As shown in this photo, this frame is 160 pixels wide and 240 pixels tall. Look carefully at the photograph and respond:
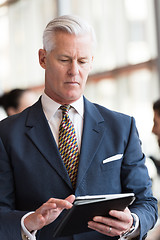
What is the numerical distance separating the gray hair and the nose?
0.40 feet

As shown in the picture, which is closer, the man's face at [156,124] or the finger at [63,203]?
the finger at [63,203]

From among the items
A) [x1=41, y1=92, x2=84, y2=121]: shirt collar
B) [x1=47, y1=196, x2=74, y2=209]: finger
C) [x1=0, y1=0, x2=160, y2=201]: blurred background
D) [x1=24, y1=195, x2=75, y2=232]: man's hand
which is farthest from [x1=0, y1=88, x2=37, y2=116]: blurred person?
[x1=47, y1=196, x2=74, y2=209]: finger

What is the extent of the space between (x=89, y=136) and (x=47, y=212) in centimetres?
40

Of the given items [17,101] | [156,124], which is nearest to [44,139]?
[156,124]

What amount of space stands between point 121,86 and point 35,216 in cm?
361

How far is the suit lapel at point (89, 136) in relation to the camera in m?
1.75

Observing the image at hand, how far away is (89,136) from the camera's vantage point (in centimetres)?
183

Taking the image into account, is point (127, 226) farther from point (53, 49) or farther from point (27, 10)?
point (27, 10)

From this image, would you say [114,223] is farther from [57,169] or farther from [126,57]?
[126,57]

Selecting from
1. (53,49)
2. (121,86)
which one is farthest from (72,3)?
(53,49)

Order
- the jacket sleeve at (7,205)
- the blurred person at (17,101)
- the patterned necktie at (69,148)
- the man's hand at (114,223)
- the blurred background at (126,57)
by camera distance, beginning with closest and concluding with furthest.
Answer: the man's hand at (114,223) → the jacket sleeve at (7,205) → the patterned necktie at (69,148) → the blurred person at (17,101) → the blurred background at (126,57)

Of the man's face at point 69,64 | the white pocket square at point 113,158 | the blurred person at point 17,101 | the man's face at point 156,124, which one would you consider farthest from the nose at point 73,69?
the blurred person at point 17,101

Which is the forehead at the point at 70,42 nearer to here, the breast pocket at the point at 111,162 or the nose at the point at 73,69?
the nose at the point at 73,69

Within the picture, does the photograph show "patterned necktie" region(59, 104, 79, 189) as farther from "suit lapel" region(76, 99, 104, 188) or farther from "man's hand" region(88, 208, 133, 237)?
"man's hand" region(88, 208, 133, 237)
